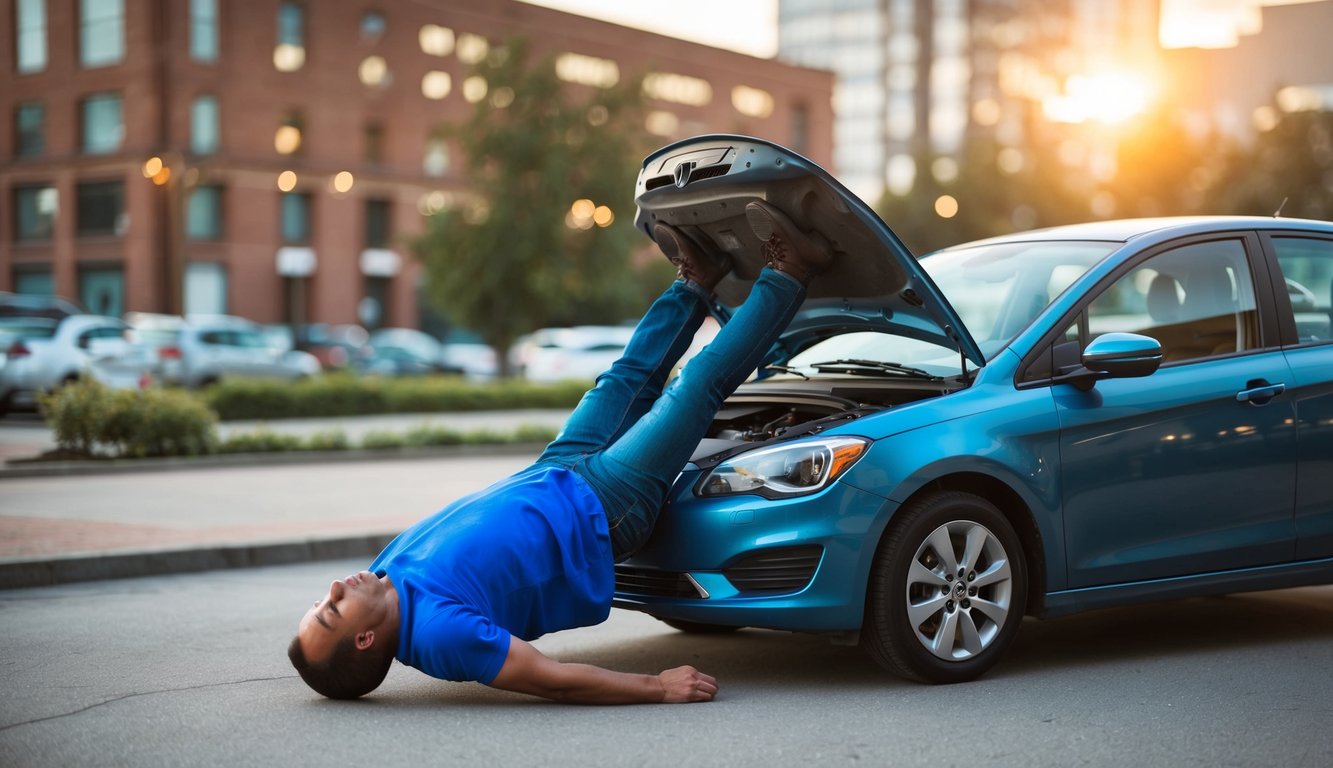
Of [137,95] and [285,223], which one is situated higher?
[137,95]

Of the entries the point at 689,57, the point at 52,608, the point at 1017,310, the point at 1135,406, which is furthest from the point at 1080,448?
the point at 689,57

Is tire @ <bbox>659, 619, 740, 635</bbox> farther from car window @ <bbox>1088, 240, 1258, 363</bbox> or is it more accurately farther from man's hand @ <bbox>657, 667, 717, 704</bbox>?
car window @ <bbox>1088, 240, 1258, 363</bbox>

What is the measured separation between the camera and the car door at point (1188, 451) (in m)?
5.41

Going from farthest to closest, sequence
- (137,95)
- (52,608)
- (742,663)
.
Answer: (137,95) → (52,608) → (742,663)

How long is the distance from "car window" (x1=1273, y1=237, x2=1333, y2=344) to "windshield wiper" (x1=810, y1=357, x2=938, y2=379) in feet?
5.69

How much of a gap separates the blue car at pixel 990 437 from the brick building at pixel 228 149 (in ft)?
142

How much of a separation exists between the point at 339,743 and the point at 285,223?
52.7 m

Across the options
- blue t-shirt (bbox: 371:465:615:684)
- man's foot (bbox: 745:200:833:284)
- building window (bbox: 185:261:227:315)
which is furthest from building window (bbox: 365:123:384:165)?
blue t-shirt (bbox: 371:465:615:684)

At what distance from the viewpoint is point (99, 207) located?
170 feet

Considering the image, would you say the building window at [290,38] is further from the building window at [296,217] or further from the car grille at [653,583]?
the car grille at [653,583]

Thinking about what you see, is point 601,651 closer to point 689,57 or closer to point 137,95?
point 137,95

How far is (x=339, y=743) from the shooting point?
434 centimetres

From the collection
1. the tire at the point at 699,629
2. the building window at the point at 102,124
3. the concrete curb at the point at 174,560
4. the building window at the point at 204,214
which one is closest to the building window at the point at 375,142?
the building window at the point at 204,214

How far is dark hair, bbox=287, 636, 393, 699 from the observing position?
461 cm
